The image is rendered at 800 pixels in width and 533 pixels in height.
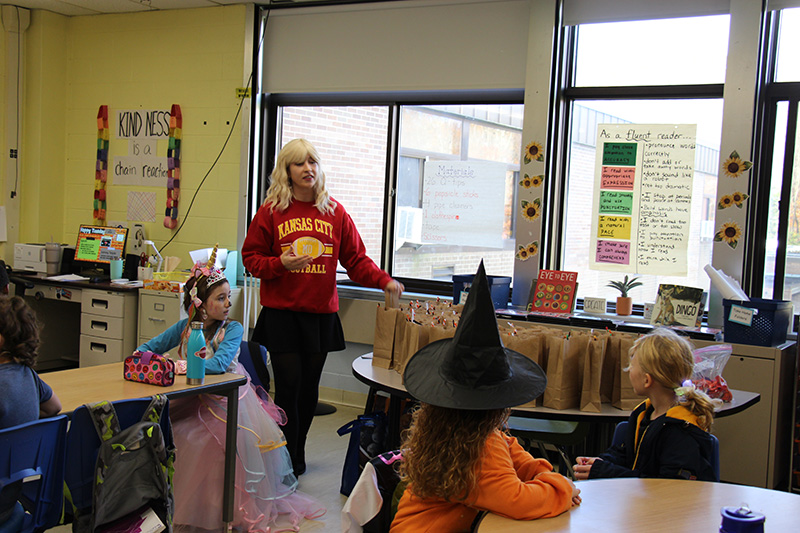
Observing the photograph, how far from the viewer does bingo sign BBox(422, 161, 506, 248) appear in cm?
484

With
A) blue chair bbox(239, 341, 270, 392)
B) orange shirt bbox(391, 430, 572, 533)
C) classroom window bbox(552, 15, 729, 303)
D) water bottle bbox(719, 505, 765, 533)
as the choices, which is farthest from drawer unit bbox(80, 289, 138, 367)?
water bottle bbox(719, 505, 765, 533)

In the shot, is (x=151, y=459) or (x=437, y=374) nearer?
(x=437, y=374)

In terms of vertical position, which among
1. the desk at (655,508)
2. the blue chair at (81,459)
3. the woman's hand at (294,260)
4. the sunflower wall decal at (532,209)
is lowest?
the blue chair at (81,459)

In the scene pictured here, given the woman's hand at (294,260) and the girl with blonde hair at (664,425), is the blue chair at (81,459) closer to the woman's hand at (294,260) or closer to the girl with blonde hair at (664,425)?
the woman's hand at (294,260)

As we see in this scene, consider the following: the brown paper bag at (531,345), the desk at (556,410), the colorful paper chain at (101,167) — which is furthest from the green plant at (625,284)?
the colorful paper chain at (101,167)

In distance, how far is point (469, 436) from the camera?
1543 mm

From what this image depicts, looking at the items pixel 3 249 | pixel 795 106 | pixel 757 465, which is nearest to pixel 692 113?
pixel 795 106

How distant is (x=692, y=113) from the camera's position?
14.1 ft

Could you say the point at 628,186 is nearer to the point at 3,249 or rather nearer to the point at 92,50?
the point at 92,50

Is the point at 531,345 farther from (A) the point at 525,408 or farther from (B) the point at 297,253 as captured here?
(B) the point at 297,253

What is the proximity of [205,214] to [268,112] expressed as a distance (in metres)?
0.94

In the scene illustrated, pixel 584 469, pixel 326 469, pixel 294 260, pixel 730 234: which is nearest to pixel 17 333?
pixel 294 260

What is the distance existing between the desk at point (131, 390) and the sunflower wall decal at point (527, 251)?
7.44 feet

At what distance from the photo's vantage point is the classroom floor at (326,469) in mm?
3189
